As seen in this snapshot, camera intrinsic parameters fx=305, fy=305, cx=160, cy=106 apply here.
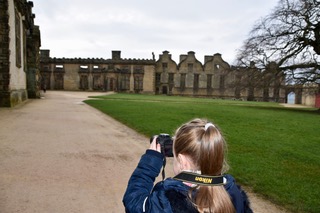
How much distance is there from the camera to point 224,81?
59188 millimetres

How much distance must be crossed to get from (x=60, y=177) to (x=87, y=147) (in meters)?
2.30

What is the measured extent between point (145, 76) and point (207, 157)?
181 feet

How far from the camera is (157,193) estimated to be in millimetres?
1718

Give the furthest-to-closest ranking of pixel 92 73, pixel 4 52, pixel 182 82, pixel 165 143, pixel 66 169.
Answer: pixel 182 82, pixel 92 73, pixel 4 52, pixel 66 169, pixel 165 143

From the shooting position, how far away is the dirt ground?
3604 mm

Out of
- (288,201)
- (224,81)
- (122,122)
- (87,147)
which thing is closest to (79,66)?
(224,81)

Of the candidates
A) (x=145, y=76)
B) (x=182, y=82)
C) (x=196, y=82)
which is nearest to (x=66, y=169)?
(x=145, y=76)

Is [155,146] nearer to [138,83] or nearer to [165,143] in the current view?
[165,143]

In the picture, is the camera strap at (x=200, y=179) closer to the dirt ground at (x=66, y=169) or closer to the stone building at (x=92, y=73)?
Answer: the dirt ground at (x=66, y=169)

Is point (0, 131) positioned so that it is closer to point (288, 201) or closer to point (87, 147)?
point (87, 147)

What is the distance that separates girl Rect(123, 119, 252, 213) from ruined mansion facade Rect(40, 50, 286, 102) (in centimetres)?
4828

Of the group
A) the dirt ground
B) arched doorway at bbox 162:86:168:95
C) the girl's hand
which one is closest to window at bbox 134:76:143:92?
arched doorway at bbox 162:86:168:95

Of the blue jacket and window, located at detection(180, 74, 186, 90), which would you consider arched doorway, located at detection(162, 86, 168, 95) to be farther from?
the blue jacket

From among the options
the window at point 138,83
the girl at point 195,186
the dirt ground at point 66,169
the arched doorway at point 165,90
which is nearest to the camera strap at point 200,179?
the girl at point 195,186
